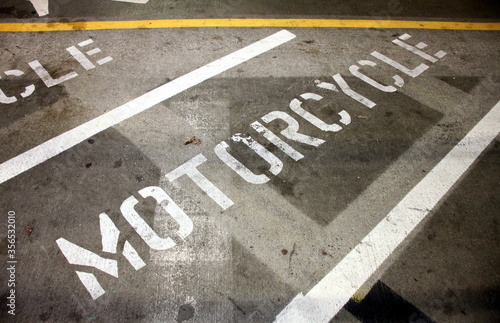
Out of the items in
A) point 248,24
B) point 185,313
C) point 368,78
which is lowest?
point 185,313

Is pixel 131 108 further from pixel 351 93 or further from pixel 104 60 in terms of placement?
pixel 351 93

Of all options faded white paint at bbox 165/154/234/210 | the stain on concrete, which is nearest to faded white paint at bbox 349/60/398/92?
faded white paint at bbox 165/154/234/210

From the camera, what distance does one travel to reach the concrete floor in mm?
2795

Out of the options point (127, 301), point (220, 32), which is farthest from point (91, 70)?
point (127, 301)

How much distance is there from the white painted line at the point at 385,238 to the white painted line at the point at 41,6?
6.19 metres

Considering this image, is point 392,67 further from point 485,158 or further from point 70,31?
point 70,31

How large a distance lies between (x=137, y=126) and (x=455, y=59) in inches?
188

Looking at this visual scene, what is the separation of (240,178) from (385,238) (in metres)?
1.56

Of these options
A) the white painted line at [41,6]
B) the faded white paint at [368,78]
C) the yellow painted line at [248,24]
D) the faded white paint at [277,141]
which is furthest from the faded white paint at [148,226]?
the white painted line at [41,6]

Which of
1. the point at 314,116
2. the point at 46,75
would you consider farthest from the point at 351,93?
the point at 46,75

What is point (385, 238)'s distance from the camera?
313 cm

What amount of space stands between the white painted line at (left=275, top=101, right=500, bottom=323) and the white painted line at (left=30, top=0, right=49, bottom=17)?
6.19 meters

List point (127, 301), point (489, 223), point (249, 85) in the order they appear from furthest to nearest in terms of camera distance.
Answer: point (249, 85) < point (489, 223) < point (127, 301)

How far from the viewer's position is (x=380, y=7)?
19.9 ft
